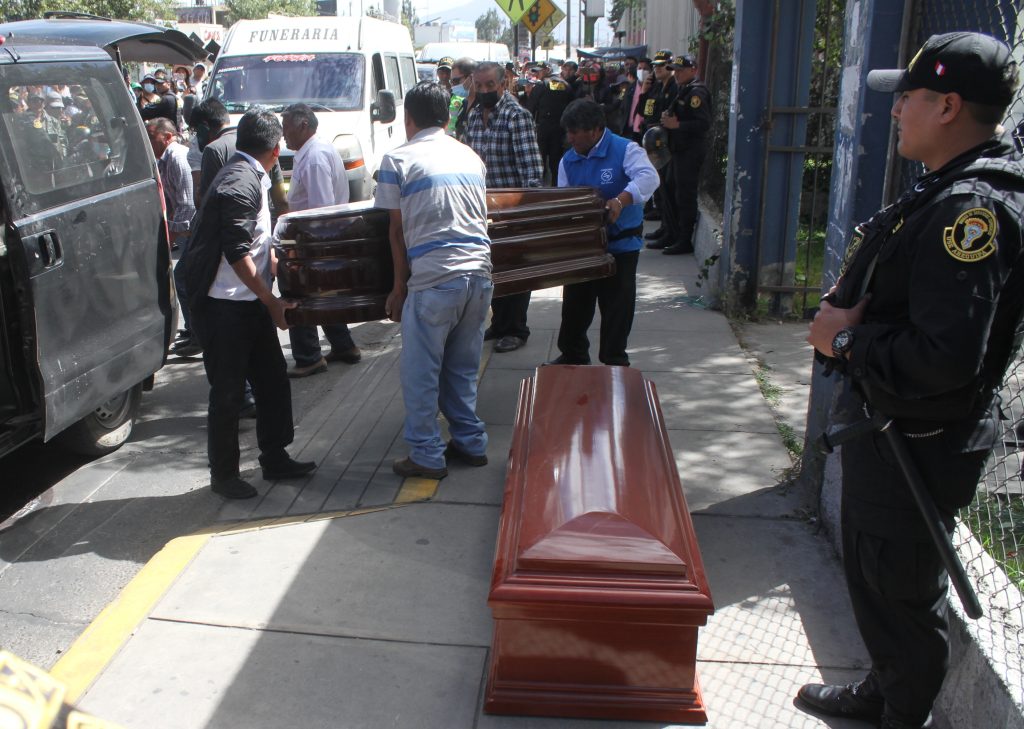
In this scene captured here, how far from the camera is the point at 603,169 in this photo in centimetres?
526

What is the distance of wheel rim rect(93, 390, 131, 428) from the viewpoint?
5086mm

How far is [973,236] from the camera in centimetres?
206

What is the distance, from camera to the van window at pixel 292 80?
39.2 ft

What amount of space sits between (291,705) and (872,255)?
2.20 m

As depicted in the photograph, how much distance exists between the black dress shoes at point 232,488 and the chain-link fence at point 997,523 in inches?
123

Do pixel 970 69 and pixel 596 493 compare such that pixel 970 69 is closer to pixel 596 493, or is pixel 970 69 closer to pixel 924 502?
pixel 924 502

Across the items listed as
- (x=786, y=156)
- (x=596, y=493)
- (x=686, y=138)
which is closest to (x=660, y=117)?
(x=686, y=138)

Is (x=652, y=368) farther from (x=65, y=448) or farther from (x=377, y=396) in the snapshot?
(x=65, y=448)

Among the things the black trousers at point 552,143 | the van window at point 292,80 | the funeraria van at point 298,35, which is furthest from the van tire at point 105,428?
the black trousers at point 552,143

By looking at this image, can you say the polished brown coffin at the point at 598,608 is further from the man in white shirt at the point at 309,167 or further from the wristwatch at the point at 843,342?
the man in white shirt at the point at 309,167

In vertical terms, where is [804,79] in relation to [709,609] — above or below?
above

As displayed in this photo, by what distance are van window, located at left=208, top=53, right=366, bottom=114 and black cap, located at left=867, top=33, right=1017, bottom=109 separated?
416 inches

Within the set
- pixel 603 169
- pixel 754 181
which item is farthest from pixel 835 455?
pixel 754 181

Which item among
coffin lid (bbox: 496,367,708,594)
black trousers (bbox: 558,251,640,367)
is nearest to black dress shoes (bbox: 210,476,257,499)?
coffin lid (bbox: 496,367,708,594)
